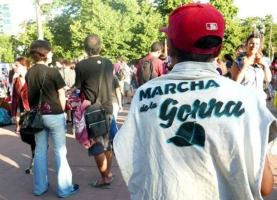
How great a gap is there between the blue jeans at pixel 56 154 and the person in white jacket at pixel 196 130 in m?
2.75

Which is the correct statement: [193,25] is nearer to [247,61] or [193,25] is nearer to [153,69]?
[247,61]

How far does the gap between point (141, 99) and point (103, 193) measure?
10.0 ft

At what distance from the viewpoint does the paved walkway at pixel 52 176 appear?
3.97 meters

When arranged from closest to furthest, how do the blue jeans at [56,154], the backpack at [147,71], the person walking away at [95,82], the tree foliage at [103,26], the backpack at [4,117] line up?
the blue jeans at [56,154] → the person walking away at [95,82] → the backpack at [147,71] → the backpack at [4,117] → the tree foliage at [103,26]

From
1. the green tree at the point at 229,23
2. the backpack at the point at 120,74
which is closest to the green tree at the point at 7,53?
the green tree at the point at 229,23

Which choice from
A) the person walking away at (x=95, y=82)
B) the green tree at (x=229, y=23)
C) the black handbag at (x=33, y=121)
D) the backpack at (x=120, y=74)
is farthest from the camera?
the green tree at (x=229, y=23)

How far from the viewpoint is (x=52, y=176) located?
4.76 metres

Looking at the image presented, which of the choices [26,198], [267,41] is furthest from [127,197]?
[267,41]

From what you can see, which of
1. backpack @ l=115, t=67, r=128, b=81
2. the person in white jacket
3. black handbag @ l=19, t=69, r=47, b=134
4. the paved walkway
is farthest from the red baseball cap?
backpack @ l=115, t=67, r=128, b=81

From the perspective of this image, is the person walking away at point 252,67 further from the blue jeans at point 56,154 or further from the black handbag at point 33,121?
the black handbag at point 33,121

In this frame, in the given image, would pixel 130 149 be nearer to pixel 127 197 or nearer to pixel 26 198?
pixel 127 197

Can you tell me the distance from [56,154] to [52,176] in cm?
101

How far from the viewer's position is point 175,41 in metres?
1.20

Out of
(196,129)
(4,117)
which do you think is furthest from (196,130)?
(4,117)
